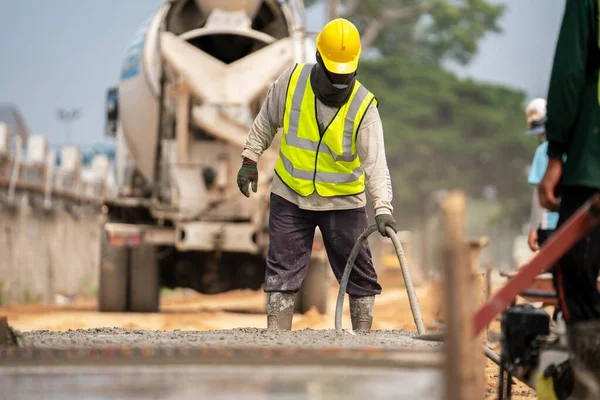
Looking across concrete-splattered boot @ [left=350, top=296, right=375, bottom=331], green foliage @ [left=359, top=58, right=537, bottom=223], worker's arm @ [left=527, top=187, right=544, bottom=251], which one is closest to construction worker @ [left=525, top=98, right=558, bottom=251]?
worker's arm @ [left=527, top=187, right=544, bottom=251]

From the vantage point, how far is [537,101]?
9.61m

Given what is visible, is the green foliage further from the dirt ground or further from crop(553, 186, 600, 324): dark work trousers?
crop(553, 186, 600, 324): dark work trousers

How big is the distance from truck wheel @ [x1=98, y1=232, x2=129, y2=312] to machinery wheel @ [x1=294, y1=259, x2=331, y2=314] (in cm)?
192

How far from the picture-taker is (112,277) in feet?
41.1

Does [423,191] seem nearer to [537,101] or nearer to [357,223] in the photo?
[537,101]

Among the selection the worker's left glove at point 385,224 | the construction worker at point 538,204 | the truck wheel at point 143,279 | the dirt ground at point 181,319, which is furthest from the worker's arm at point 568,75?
the truck wheel at point 143,279

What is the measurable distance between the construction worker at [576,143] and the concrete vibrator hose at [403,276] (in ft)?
4.95

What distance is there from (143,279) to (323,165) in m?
6.46

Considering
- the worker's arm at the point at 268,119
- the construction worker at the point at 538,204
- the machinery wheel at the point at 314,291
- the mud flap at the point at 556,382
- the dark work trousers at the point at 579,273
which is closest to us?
the dark work trousers at the point at 579,273

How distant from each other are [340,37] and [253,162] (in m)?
0.89

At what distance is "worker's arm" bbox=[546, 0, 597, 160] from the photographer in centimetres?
418

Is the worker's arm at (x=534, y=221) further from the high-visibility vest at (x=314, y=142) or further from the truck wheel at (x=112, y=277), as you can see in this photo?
the truck wheel at (x=112, y=277)

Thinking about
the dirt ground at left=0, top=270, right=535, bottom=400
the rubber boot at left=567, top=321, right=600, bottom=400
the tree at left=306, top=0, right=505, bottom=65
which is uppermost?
the tree at left=306, top=0, right=505, bottom=65

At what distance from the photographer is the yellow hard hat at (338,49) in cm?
623
